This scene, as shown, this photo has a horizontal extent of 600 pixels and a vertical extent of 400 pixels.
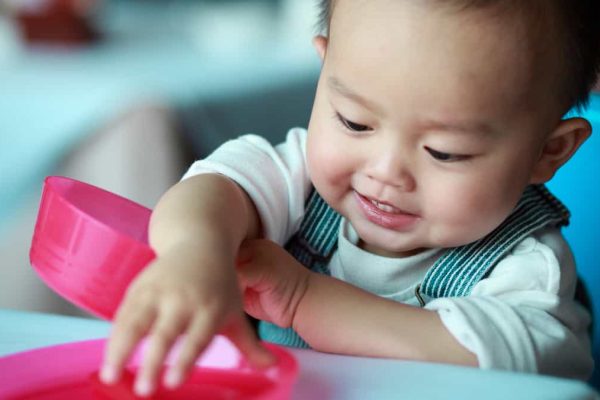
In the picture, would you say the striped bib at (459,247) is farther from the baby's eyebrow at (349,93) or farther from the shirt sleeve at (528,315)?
the baby's eyebrow at (349,93)

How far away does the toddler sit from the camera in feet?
1.62

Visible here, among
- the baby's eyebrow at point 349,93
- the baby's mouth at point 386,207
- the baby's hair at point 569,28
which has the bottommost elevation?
the baby's mouth at point 386,207

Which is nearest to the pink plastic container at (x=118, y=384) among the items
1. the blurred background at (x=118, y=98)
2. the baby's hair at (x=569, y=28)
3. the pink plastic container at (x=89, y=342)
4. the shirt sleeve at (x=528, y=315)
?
the pink plastic container at (x=89, y=342)

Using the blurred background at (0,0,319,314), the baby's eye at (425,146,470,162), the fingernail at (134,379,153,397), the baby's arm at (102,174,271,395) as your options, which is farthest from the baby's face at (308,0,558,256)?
the blurred background at (0,0,319,314)

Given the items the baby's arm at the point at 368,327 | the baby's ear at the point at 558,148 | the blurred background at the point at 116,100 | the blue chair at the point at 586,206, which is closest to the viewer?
the baby's arm at the point at 368,327

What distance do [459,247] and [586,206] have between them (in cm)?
20

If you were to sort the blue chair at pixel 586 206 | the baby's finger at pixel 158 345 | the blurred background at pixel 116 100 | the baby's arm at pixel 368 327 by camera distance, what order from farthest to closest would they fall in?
1. the blurred background at pixel 116 100
2. the blue chair at pixel 586 206
3. the baby's arm at pixel 368 327
4. the baby's finger at pixel 158 345

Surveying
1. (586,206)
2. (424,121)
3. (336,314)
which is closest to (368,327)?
(336,314)

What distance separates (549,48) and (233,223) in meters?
0.22

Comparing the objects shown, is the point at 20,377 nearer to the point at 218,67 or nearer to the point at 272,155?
the point at 272,155

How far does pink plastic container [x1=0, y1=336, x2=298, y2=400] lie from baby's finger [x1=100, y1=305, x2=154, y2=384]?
49 millimetres

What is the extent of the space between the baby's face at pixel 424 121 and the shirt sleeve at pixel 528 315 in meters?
0.04

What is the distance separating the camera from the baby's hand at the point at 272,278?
0.51 metres

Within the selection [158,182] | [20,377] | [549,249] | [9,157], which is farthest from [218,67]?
[20,377]
